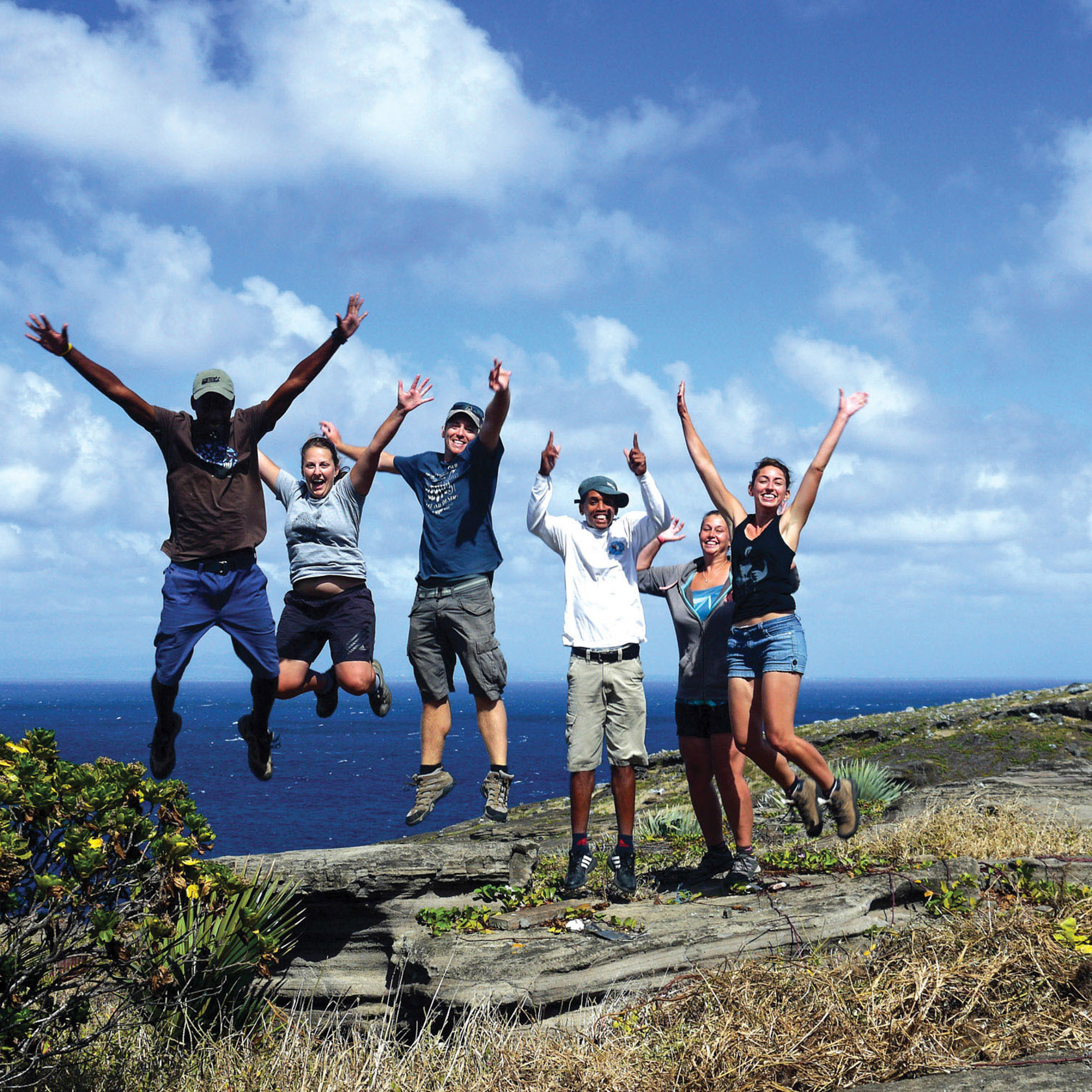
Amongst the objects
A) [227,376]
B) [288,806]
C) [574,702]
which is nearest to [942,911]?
[574,702]

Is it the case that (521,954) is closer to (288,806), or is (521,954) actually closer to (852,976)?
(852,976)

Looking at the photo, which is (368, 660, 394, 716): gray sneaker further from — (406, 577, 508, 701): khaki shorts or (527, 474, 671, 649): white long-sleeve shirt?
(527, 474, 671, 649): white long-sleeve shirt

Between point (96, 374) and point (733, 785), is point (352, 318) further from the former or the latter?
point (733, 785)

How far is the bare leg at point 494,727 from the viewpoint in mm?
7824

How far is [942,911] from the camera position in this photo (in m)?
6.77

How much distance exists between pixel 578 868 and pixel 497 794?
85cm

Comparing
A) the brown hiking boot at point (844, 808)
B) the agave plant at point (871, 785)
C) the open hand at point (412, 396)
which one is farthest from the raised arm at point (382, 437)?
the agave plant at point (871, 785)

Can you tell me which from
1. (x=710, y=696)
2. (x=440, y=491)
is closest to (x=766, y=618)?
(x=710, y=696)

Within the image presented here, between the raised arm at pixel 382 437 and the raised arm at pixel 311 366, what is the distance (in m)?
0.61

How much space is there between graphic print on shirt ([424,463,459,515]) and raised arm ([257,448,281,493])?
1.25 m

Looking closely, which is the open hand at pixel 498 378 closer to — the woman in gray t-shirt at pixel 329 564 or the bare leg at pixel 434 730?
the woman in gray t-shirt at pixel 329 564

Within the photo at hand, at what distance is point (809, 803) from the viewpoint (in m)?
7.43

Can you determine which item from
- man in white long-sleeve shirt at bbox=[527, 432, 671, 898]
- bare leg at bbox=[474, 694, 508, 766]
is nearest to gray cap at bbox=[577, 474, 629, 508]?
man in white long-sleeve shirt at bbox=[527, 432, 671, 898]

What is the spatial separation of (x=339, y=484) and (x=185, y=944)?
3.56 m
